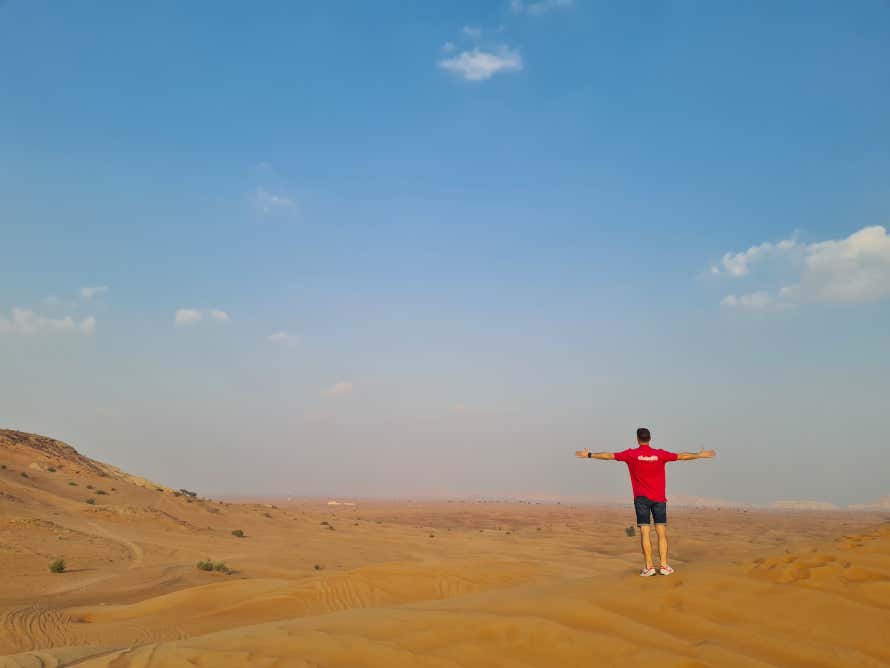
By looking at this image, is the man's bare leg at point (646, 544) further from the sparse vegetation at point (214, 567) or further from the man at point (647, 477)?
the sparse vegetation at point (214, 567)

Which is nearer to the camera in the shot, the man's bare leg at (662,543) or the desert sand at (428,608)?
the desert sand at (428,608)

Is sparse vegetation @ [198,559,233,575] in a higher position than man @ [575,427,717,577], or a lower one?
lower

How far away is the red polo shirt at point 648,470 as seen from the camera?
613 cm

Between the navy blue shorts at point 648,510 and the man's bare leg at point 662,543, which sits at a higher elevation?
the navy blue shorts at point 648,510

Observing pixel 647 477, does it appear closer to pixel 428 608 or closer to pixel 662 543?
pixel 662 543

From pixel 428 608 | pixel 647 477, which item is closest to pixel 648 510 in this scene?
pixel 647 477

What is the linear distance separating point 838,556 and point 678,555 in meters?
14.7

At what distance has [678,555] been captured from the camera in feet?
60.9

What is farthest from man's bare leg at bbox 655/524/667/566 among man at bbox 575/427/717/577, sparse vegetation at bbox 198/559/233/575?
sparse vegetation at bbox 198/559/233/575

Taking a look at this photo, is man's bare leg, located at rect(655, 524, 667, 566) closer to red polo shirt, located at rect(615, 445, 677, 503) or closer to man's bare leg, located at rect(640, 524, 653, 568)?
man's bare leg, located at rect(640, 524, 653, 568)

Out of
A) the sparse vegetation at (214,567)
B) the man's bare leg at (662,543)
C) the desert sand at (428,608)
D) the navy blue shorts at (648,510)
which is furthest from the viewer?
the sparse vegetation at (214,567)

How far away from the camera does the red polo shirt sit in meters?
6.13

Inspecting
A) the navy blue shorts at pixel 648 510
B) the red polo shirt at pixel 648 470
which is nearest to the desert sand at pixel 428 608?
the navy blue shorts at pixel 648 510

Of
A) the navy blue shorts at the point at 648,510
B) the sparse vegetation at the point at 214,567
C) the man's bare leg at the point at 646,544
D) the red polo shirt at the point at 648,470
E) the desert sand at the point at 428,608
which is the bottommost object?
the sparse vegetation at the point at 214,567
